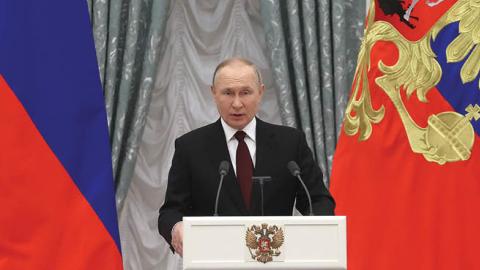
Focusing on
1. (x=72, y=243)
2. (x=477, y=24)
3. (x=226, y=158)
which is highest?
(x=477, y=24)

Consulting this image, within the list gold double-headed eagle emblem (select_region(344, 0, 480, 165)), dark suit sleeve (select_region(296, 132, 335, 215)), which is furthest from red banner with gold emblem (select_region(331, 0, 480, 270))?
dark suit sleeve (select_region(296, 132, 335, 215))

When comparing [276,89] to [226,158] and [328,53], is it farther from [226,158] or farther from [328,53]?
[226,158]

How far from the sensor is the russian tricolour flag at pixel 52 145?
3416mm

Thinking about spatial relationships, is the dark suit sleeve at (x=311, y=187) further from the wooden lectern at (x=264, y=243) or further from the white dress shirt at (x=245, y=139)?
the wooden lectern at (x=264, y=243)

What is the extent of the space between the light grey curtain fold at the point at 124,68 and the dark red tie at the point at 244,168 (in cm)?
205

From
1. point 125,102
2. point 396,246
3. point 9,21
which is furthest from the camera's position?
point 125,102

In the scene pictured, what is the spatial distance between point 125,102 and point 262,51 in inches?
38.7

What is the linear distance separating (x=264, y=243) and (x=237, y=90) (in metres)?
0.74

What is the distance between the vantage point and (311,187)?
2.90 m

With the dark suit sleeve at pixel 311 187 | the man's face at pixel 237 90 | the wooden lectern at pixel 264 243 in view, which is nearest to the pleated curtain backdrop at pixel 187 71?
the dark suit sleeve at pixel 311 187

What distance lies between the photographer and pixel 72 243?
11.6 feet

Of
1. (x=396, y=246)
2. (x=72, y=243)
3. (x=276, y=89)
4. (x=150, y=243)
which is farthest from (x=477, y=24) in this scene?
(x=150, y=243)

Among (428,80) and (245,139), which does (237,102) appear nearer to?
(245,139)

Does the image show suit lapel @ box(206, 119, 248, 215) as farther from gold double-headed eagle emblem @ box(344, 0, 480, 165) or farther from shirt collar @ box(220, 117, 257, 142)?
gold double-headed eagle emblem @ box(344, 0, 480, 165)
